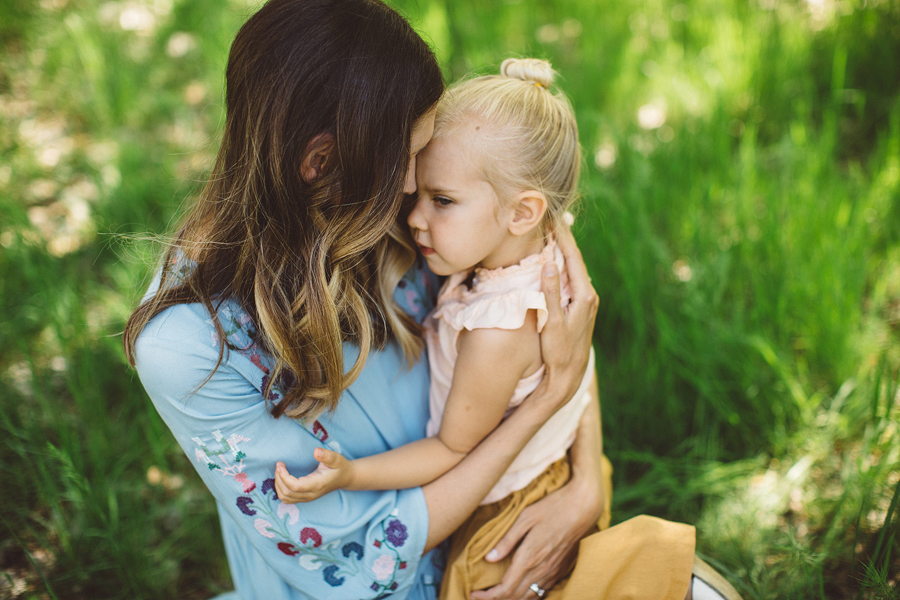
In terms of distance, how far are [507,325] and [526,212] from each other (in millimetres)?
266

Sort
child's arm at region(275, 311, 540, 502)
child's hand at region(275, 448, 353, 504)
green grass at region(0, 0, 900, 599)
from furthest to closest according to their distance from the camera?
green grass at region(0, 0, 900, 599)
child's arm at region(275, 311, 540, 502)
child's hand at region(275, 448, 353, 504)

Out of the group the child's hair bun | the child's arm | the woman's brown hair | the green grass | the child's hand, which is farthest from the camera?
the green grass

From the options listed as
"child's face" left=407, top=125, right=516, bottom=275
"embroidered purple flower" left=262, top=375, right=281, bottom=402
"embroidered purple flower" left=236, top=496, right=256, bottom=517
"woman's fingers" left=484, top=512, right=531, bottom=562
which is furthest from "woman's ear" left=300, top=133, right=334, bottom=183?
"woman's fingers" left=484, top=512, right=531, bottom=562

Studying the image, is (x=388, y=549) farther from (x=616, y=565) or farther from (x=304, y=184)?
(x=304, y=184)

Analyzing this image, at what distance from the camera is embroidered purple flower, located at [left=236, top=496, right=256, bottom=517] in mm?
1103

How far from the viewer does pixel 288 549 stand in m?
1.15

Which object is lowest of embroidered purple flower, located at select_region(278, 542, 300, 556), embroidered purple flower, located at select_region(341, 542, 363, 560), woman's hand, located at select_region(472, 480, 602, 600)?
woman's hand, located at select_region(472, 480, 602, 600)

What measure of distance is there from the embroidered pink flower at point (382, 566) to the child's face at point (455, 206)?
0.63 metres

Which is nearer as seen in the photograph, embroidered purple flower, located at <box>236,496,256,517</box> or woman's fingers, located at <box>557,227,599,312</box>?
embroidered purple flower, located at <box>236,496,256,517</box>

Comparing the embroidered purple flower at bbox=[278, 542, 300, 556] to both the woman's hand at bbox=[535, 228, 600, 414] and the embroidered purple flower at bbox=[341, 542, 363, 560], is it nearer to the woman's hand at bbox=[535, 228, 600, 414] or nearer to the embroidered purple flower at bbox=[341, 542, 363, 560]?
the embroidered purple flower at bbox=[341, 542, 363, 560]

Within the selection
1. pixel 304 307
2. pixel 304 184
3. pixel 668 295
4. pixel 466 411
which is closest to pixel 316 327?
pixel 304 307

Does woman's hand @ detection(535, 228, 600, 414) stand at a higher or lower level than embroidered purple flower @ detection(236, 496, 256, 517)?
higher

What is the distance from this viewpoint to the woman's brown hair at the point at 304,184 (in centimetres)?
96

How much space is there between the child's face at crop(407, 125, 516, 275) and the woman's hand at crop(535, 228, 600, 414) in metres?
0.16
